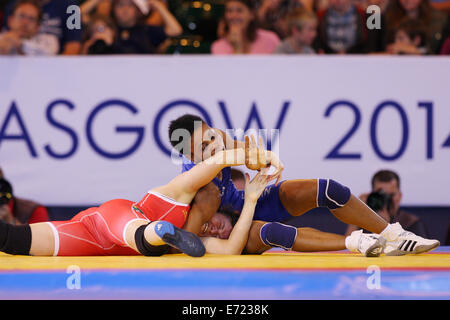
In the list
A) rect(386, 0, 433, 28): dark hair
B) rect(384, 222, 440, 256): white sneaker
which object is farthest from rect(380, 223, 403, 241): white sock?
rect(386, 0, 433, 28): dark hair

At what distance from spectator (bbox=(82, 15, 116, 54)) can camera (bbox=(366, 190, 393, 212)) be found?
2.13 m

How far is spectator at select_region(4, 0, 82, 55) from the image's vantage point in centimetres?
489

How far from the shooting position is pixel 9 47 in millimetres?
4711

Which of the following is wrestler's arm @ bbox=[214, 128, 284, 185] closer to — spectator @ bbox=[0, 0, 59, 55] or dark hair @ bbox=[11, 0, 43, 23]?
spectator @ bbox=[0, 0, 59, 55]

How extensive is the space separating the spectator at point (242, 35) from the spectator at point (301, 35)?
0.45 ft

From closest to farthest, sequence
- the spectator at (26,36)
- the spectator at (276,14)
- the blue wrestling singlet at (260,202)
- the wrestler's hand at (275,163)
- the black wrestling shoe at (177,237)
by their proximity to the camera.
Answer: the black wrestling shoe at (177,237)
the wrestler's hand at (275,163)
the blue wrestling singlet at (260,202)
the spectator at (26,36)
the spectator at (276,14)

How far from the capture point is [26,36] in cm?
480

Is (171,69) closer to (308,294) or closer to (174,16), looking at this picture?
(174,16)

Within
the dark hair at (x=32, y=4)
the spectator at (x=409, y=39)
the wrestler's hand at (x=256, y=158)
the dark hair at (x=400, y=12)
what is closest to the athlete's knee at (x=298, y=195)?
the wrestler's hand at (x=256, y=158)

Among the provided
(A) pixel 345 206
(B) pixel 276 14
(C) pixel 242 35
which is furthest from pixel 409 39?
(A) pixel 345 206

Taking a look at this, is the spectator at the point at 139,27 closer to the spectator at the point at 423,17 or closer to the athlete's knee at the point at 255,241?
the spectator at the point at 423,17

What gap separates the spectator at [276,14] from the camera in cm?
509

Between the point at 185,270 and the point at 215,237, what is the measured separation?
66cm

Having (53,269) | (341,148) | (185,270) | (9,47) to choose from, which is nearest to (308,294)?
(185,270)
